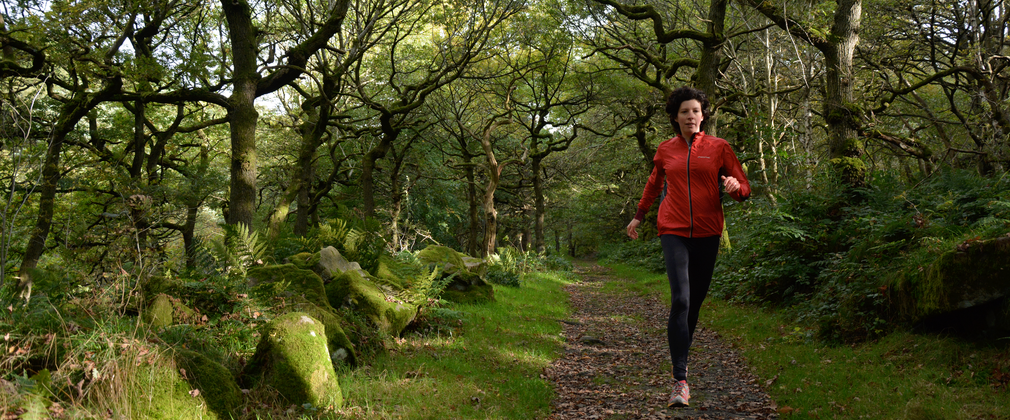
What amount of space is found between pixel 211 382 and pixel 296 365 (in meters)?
0.56

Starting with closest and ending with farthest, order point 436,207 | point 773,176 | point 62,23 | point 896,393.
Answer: point 896,393 → point 62,23 → point 773,176 → point 436,207

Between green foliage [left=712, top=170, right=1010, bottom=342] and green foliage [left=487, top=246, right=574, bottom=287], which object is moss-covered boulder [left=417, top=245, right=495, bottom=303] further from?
green foliage [left=712, top=170, right=1010, bottom=342]

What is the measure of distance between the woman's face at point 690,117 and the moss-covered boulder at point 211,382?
386 cm

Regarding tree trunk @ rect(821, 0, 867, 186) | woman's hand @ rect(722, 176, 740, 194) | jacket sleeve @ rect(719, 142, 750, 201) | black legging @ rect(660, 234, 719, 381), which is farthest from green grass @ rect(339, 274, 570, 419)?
tree trunk @ rect(821, 0, 867, 186)

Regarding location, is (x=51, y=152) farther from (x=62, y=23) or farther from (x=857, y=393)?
(x=857, y=393)

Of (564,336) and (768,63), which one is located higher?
(768,63)

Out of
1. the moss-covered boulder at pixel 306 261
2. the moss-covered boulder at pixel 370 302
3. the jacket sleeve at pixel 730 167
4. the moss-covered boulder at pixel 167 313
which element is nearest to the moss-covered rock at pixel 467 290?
the moss-covered boulder at pixel 306 261

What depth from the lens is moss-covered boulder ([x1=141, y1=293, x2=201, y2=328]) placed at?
14.7 feet

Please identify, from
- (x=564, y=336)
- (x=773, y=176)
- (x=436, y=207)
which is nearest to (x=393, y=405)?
(x=564, y=336)

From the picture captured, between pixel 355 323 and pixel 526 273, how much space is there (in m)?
10.9

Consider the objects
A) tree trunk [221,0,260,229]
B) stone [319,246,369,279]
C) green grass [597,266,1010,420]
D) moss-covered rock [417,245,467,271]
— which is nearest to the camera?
green grass [597,266,1010,420]

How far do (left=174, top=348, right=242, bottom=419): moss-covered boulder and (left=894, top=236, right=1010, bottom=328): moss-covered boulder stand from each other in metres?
5.55

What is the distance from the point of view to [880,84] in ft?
48.1

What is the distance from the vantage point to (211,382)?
3764 millimetres
